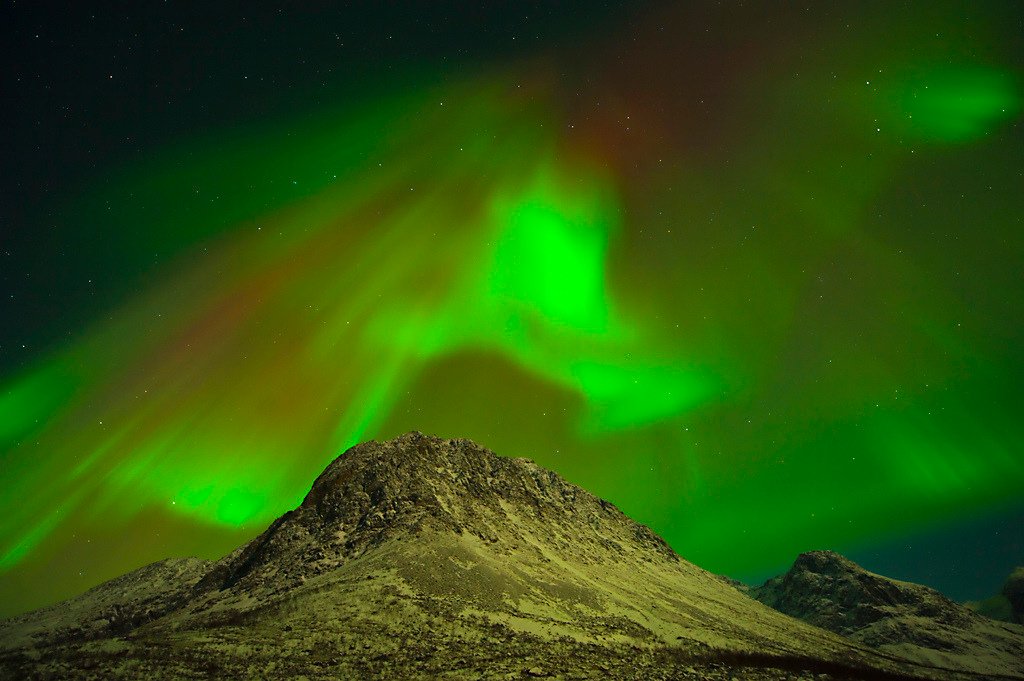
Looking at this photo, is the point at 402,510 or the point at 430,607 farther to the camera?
the point at 402,510

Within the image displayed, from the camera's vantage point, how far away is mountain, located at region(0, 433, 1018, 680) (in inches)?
2392

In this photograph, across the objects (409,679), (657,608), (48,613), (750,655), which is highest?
(657,608)

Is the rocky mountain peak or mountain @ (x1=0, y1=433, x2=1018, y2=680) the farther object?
the rocky mountain peak

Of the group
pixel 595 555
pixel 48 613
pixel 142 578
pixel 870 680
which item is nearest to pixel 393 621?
pixel 870 680

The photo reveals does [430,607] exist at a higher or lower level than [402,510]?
lower

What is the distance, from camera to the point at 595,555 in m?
154

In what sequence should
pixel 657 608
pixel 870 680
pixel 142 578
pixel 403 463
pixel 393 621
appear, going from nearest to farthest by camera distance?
pixel 393 621, pixel 870 680, pixel 657 608, pixel 403 463, pixel 142 578

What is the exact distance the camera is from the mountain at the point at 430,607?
60.8 metres

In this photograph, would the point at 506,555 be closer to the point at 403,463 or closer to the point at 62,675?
the point at 403,463

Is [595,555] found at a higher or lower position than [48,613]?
higher

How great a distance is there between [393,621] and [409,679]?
18417 mm

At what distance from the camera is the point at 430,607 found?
79.4 metres

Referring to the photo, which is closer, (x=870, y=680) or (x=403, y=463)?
(x=870, y=680)

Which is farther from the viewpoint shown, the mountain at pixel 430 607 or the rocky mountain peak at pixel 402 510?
the rocky mountain peak at pixel 402 510
